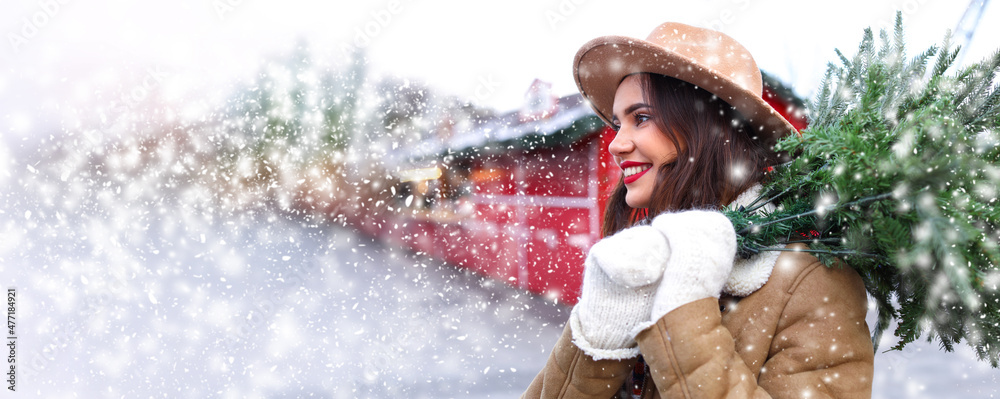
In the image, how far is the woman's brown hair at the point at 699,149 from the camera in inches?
46.9

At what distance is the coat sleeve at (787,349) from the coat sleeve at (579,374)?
4.4 inches

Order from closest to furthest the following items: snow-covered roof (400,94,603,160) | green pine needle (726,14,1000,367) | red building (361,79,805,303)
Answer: green pine needle (726,14,1000,367), snow-covered roof (400,94,603,160), red building (361,79,805,303)

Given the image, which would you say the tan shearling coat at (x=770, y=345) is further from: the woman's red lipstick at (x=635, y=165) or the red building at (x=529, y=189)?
the red building at (x=529, y=189)

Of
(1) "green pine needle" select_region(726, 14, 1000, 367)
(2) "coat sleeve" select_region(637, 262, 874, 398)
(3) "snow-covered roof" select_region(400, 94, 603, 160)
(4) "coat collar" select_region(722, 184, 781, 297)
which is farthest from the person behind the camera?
(3) "snow-covered roof" select_region(400, 94, 603, 160)

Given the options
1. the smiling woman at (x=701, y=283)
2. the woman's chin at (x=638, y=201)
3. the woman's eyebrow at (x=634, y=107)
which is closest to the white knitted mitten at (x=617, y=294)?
the smiling woman at (x=701, y=283)

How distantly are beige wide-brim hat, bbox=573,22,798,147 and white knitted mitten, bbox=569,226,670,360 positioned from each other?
443 millimetres

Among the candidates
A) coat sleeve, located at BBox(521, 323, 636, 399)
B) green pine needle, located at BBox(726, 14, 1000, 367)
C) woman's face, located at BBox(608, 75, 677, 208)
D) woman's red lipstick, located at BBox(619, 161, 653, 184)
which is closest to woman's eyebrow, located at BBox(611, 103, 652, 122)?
woman's face, located at BBox(608, 75, 677, 208)

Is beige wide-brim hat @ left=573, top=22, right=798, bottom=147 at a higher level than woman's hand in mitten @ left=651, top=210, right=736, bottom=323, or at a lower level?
higher

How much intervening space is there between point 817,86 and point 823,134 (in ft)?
2.15

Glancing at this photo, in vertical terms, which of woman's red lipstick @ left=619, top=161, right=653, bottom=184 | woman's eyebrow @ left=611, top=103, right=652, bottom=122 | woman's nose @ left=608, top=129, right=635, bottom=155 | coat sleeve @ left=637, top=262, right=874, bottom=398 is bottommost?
coat sleeve @ left=637, top=262, right=874, bottom=398

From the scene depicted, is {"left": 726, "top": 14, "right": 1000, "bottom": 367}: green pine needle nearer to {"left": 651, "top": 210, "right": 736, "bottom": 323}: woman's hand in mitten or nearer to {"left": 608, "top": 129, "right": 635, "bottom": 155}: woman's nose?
{"left": 651, "top": 210, "right": 736, "bottom": 323}: woman's hand in mitten

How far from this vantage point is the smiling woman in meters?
0.88

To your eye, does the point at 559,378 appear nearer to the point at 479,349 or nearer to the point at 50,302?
the point at 479,349

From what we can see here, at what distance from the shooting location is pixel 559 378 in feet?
3.60
